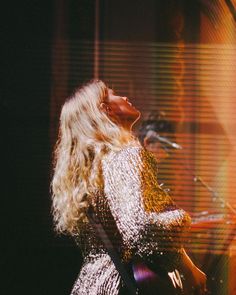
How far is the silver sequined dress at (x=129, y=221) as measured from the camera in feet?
6.39

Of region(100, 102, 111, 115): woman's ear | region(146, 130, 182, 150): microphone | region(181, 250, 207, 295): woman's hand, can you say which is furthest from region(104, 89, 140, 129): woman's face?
region(181, 250, 207, 295): woman's hand

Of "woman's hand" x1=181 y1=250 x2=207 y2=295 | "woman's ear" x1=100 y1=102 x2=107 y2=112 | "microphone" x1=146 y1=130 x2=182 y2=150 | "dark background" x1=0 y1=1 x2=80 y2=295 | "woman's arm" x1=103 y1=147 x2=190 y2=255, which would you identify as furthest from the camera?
"microphone" x1=146 y1=130 x2=182 y2=150

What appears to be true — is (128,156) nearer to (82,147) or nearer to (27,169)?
(82,147)

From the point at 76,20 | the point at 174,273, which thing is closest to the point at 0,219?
the point at 174,273

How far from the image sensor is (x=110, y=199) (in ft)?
6.56

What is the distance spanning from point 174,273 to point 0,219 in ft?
3.47

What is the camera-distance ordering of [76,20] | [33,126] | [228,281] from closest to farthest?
[228,281], [33,126], [76,20]

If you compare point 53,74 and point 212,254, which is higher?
point 53,74

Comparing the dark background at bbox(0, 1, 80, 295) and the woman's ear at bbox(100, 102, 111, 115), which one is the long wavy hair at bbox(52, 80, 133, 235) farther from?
the dark background at bbox(0, 1, 80, 295)

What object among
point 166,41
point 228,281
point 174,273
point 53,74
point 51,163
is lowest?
point 228,281

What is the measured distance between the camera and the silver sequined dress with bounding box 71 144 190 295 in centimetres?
195

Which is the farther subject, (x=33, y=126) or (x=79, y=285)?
(x=33, y=126)

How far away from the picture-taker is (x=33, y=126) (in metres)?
2.46

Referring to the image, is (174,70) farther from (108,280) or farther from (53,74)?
(108,280)
